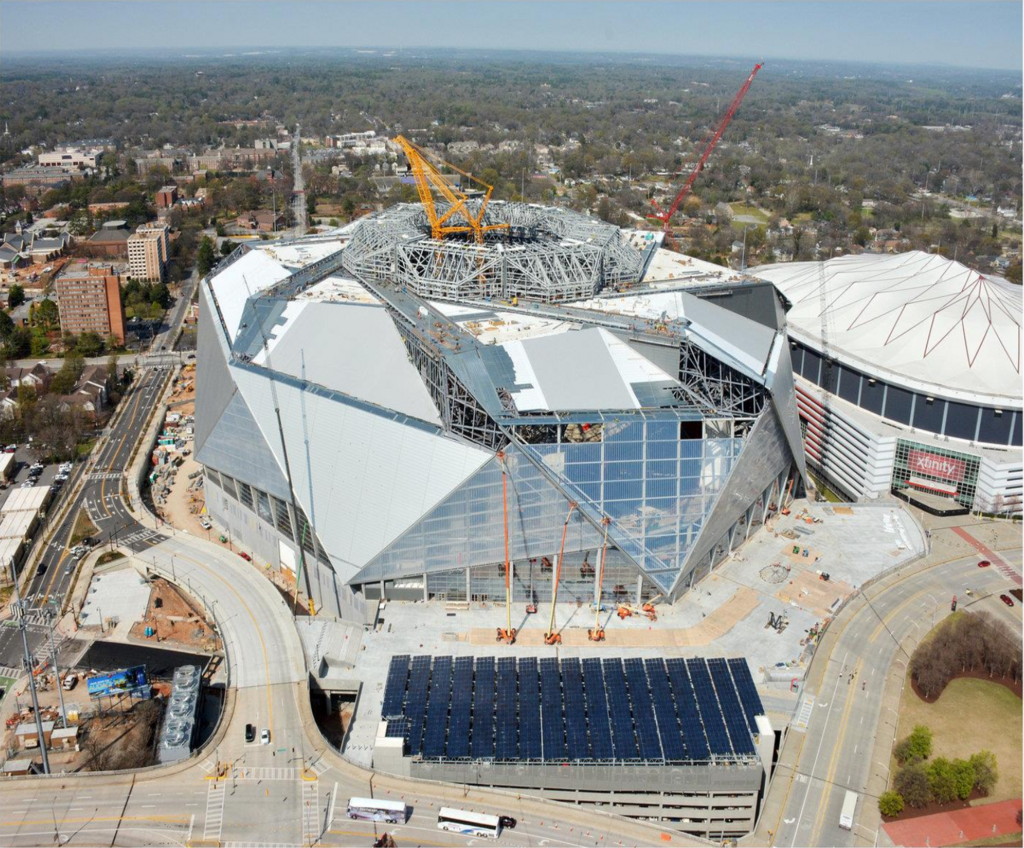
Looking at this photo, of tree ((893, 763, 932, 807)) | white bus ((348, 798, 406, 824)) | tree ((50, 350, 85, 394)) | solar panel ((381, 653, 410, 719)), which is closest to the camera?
white bus ((348, 798, 406, 824))

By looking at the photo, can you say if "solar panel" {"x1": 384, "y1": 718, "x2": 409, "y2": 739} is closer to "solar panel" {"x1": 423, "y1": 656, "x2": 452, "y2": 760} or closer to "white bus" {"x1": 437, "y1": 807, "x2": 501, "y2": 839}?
"solar panel" {"x1": 423, "y1": 656, "x2": 452, "y2": 760}

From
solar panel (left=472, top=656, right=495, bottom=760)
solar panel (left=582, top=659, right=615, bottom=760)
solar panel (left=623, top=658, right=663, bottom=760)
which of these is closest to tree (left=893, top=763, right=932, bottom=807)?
solar panel (left=623, top=658, right=663, bottom=760)

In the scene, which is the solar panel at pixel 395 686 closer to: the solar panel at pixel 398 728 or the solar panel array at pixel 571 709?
the solar panel array at pixel 571 709

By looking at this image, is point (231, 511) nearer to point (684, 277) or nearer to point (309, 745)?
point (309, 745)

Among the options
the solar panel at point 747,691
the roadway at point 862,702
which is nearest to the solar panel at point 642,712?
the solar panel at point 747,691

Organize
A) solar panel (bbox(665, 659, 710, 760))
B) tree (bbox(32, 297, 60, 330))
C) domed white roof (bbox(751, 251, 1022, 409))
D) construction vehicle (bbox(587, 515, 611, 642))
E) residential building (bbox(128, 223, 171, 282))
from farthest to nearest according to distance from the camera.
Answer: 1. residential building (bbox(128, 223, 171, 282))
2. tree (bbox(32, 297, 60, 330))
3. domed white roof (bbox(751, 251, 1022, 409))
4. construction vehicle (bbox(587, 515, 611, 642))
5. solar panel (bbox(665, 659, 710, 760))

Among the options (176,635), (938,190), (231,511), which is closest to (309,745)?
(176,635)
